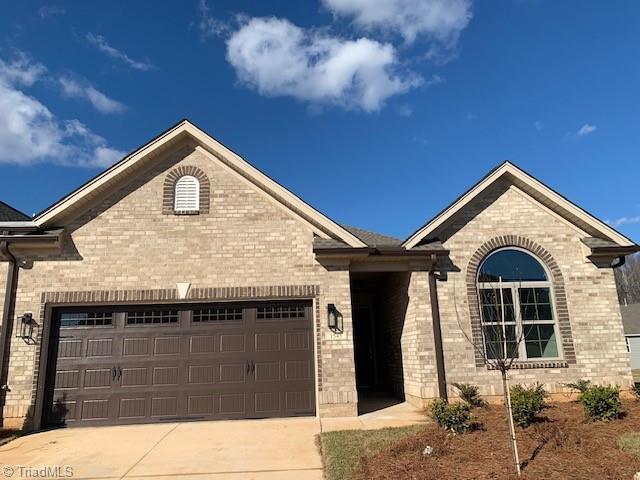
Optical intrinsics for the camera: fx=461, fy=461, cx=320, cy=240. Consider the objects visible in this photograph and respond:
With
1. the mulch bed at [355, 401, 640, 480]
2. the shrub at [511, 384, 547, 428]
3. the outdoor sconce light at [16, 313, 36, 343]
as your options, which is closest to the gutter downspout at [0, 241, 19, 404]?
the outdoor sconce light at [16, 313, 36, 343]

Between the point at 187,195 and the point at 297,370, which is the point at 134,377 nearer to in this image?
the point at 297,370

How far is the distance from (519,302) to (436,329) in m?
2.27

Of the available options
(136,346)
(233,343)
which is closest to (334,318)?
(233,343)

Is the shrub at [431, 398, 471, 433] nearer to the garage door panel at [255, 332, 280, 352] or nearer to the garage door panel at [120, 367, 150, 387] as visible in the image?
the garage door panel at [255, 332, 280, 352]

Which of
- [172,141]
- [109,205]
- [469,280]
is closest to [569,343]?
[469,280]

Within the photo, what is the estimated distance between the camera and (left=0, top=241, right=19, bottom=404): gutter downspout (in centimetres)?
989

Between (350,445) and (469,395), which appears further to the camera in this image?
(469,395)

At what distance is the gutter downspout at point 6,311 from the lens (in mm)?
9891

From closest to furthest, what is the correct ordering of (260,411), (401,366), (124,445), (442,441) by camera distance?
1. (442,441)
2. (124,445)
3. (260,411)
4. (401,366)

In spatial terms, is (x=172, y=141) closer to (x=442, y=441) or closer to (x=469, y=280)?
(x=469, y=280)

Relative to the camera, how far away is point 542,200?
1196 cm

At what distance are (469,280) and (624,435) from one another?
473 centimetres

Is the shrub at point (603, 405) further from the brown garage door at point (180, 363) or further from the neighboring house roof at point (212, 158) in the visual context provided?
the brown garage door at point (180, 363)

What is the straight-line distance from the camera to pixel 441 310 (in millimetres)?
11125
